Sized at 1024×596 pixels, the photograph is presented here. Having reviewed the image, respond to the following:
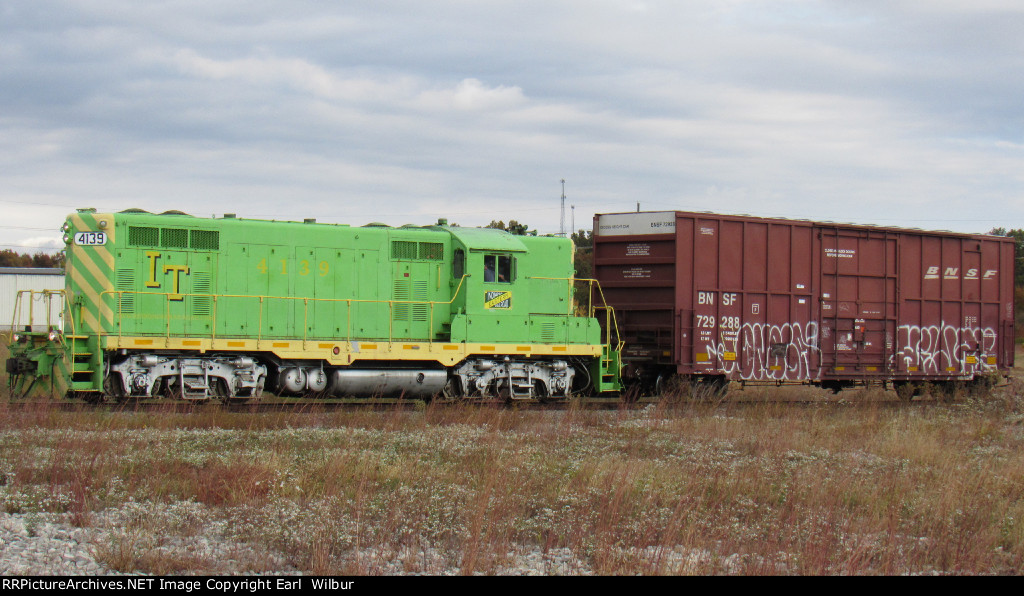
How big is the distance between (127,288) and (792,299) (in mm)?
12187

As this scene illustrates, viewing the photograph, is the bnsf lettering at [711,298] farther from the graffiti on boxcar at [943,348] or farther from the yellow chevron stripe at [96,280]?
the yellow chevron stripe at [96,280]

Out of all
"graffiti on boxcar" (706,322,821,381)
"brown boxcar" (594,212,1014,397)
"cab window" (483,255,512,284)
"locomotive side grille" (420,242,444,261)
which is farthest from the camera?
"graffiti on boxcar" (706,322,821,381)

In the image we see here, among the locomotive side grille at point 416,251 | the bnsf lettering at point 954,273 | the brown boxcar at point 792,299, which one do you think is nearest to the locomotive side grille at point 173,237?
the locomotive side grille at point 416,251

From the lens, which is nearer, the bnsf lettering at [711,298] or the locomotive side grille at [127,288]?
the locomotive side grille at [127,288]

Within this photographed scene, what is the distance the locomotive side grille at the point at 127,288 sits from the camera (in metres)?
14.0

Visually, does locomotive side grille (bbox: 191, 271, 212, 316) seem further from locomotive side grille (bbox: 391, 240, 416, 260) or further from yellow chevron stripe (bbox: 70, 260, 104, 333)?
locomotive side grille (bbox: 391, 240, 416, 260)

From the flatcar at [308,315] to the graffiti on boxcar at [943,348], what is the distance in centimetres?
684

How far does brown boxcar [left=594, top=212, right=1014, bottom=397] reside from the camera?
16.8m

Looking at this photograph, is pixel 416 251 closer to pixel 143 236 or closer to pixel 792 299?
pixel 143 236

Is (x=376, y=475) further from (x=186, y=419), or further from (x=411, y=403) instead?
(x=411, y=403)

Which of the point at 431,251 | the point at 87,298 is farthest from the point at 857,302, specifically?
the point at 87,298

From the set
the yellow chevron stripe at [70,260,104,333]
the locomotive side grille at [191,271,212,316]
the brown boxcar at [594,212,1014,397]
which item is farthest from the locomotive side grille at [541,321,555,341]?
the yellow chevron stripe at [70,260,104,333]

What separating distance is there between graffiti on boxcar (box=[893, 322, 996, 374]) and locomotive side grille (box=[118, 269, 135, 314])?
14813 millimetres

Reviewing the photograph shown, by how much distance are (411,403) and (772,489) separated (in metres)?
8.16
